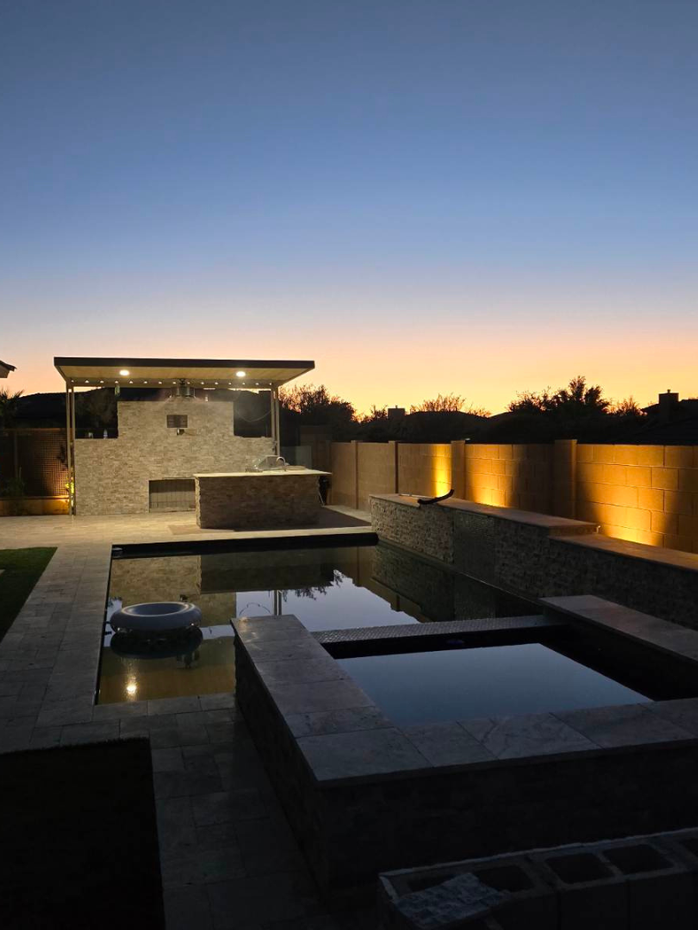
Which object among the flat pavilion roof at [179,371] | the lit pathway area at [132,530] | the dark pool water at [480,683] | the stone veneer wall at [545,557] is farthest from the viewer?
the flat pavilion roof at [179,371]

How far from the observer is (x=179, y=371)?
18.8 m

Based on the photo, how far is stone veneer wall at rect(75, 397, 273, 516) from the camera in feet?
64.6

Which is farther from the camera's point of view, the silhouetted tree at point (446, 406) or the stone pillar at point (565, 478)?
the silhouetted tree at point (446, 406)

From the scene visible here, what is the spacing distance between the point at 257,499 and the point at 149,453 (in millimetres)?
4267

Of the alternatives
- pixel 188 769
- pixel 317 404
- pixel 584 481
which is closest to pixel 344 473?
pixel 584 481

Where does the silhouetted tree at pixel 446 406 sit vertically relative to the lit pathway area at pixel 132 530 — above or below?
above

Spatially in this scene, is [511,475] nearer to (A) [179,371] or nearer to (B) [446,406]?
(A) [179,371]

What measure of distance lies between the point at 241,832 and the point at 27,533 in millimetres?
13663

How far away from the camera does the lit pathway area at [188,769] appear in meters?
3.18

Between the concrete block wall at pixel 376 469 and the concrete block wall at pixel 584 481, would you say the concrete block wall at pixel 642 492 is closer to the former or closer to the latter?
the concrete block wall at pixel 584 481

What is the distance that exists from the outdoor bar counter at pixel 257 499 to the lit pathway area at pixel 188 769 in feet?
24.7

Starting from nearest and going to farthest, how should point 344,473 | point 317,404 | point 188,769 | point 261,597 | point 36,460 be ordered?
point 188,769 → point 261,597 → point 36,460 → point 344,473 → point 317,404

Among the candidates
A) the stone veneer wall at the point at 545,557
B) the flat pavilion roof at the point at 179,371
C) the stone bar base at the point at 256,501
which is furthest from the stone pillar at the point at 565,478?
the flat pavilion roof at the point at 179,371

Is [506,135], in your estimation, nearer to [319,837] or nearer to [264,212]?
[264,212]
